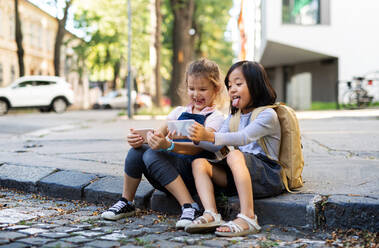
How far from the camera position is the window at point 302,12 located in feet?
76.0

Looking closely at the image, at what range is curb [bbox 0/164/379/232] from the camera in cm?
301

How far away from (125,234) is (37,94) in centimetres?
2042

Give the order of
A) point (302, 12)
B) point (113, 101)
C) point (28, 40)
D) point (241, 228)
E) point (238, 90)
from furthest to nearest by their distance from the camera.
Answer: point (28, 40), point (113, 101), point (302, 12), point (238, 90), point (241, 228)

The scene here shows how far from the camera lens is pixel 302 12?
23.5 meters

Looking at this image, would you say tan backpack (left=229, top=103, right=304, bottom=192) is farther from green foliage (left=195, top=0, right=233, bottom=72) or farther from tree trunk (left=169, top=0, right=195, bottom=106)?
green foliage (left=195, top=0, right=233, bottom=72)

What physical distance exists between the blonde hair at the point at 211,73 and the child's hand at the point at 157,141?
1.79 feet

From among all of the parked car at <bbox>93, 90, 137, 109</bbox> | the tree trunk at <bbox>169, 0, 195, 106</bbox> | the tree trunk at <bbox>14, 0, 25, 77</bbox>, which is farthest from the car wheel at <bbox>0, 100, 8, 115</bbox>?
the parked car at <bbox>93, 90, 137, 109</bbox>

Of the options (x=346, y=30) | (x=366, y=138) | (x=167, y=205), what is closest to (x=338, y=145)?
(x=366, y=138)

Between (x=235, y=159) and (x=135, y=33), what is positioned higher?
(x=135, y=33)

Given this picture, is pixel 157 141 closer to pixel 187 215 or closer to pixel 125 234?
pixel 187 215

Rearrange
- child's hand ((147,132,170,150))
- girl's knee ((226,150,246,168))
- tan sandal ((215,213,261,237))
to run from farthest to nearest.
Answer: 1. child's hand ((147,132,170,150))
2. girl's knee ((226,150,246,168))
3. tan sandal ((215,213,261,237))

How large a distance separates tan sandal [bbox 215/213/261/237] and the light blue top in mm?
487

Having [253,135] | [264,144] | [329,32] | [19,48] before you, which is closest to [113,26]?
[19,48]

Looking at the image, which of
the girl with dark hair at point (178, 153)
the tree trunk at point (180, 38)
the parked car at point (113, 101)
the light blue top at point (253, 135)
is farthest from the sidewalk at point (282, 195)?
the parked car at point (113, 101)
